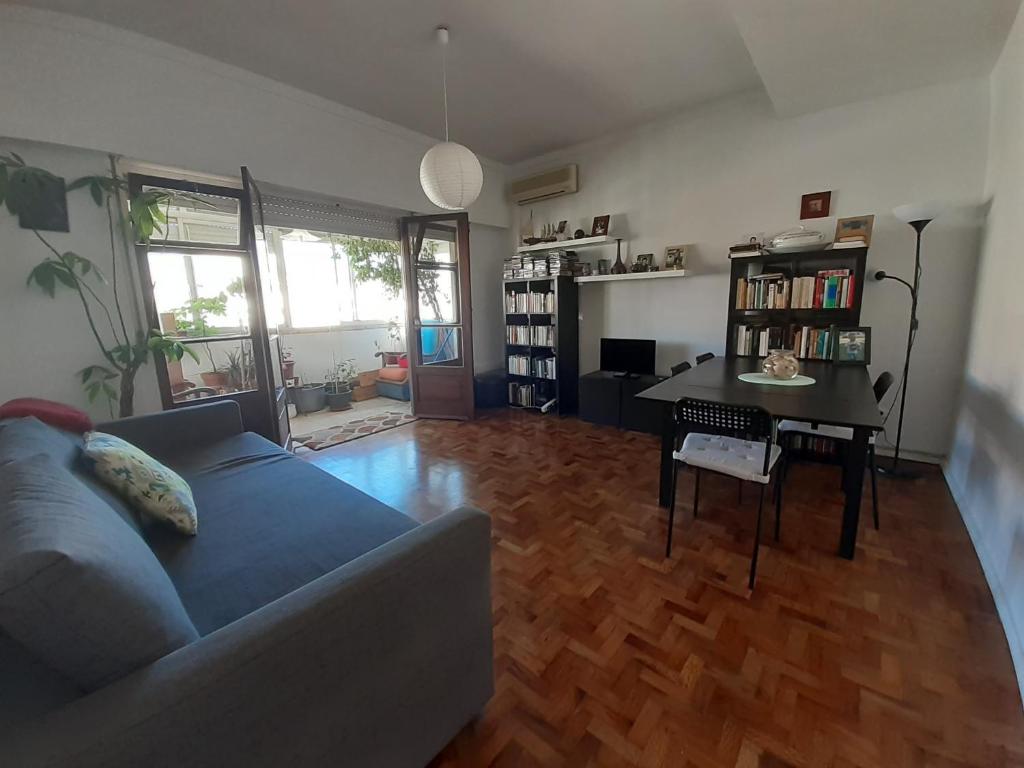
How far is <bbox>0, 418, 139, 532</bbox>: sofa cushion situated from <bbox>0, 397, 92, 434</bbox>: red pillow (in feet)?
0.80

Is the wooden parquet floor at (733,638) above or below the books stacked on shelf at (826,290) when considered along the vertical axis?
below

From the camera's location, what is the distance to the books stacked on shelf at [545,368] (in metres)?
4.74

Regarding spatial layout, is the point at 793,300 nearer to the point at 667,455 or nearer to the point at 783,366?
the point at 783,366

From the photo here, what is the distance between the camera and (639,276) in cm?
399

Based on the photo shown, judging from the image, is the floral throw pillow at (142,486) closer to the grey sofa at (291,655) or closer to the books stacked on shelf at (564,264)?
the grey sofa at (291,655)

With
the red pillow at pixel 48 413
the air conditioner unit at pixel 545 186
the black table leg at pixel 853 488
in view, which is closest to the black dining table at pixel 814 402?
the black table leg at pixel 853 488

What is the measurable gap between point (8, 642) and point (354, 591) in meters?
0.57

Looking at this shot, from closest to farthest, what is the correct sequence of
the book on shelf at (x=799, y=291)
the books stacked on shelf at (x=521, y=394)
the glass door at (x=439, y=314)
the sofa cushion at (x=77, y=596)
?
the sofa cushion at (x=77, y=596) < the book on shelf at (x=799, y=291) < the glass door at (x=439, y=314) < the books stacked on shelf at (x=521, y=394)

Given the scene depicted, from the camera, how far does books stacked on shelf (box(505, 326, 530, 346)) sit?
15.9 feet

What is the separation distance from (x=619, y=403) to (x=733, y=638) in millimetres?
2648

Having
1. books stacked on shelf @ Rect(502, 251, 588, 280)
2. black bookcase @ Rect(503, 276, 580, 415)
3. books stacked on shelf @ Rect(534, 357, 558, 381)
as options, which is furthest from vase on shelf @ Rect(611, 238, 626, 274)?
books stacked on shelf @ Rect(534, 357, 558, 381)

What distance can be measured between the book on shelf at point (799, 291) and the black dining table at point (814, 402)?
53 cm

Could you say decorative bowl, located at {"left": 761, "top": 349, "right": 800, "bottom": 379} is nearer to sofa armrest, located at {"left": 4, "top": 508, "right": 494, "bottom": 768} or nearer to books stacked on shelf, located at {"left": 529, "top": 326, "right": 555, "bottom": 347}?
sofa armrest, located at {"left": 4, "top": 508, "right": 494, "bottom": 768}

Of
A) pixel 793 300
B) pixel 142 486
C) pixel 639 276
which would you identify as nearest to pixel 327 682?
pixel 142 486
